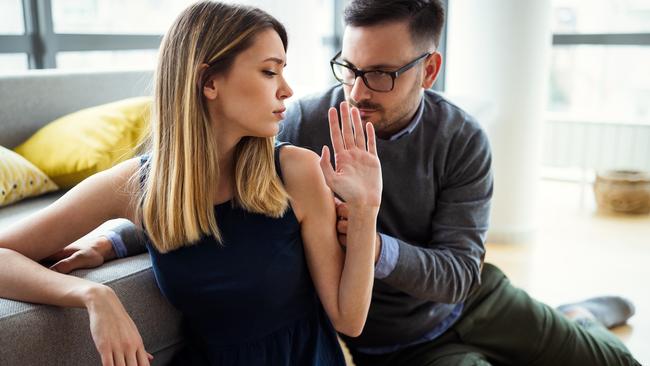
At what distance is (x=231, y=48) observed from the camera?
1.19 meters

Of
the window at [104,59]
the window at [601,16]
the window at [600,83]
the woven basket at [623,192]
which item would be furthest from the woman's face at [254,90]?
the window at [601,16]

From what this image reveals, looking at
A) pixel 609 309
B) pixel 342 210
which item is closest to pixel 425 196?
pixel 342 210

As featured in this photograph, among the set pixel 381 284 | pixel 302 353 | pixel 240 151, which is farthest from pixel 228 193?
pixel 381 284

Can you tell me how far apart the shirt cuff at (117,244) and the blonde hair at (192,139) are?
129 millimetres

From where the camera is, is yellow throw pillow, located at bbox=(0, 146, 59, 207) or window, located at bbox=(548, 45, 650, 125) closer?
yellow throw pillow, located at bbox=(0, 146, 59, 207)

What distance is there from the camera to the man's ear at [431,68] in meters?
1.79

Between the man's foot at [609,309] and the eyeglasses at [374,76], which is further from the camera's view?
the man's foot at [609,309]

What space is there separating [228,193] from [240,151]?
0.09 metres

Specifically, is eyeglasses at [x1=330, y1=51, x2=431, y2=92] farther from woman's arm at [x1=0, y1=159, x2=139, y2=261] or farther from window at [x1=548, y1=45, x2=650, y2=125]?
window at [x1=548, y1=45, x2=650, y2=125]

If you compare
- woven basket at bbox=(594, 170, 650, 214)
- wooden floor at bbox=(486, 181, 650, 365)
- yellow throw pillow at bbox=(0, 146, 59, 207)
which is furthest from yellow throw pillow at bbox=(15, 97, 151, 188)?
woven basket at bbox=(594, 170, 650, 214)

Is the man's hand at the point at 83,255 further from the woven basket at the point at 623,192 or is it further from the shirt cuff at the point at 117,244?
the woven basket at the point at 623,192

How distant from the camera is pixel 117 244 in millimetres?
1352

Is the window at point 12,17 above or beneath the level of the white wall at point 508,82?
above

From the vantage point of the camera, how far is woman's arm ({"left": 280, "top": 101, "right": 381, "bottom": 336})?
4.11 feet
